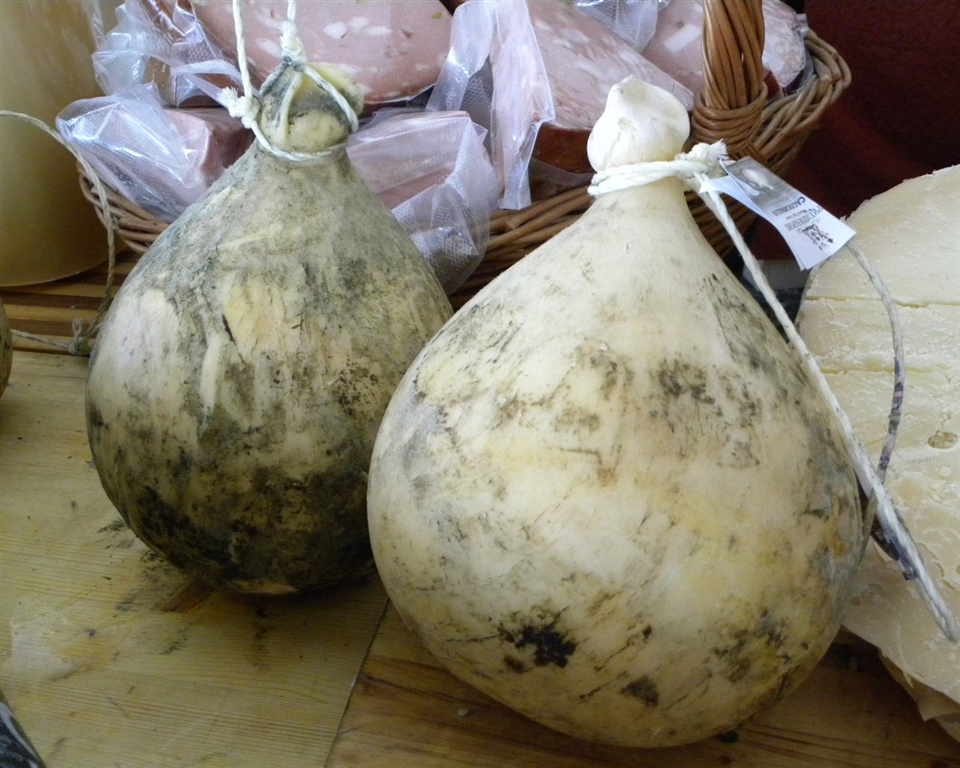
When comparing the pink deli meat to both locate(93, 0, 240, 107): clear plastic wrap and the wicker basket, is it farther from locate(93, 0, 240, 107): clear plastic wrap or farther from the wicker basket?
the wicker basket

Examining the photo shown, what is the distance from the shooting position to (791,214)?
59 centimetres

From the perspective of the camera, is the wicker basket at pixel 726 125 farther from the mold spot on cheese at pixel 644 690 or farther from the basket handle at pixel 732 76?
the mold spot on cheese at pixel 644 690

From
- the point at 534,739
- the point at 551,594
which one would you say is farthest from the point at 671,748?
the point at 551,594

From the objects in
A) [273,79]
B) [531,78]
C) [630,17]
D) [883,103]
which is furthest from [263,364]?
[883,103]

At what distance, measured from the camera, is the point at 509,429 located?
546mm

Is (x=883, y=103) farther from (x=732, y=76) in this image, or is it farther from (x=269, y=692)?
(x=269, y=692)

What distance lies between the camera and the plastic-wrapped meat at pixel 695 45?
1.11 metres

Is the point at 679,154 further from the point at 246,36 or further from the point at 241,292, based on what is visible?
the point at 246,36

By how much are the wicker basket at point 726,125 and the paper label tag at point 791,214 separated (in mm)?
203

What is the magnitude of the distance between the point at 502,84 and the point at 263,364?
19.1 inches

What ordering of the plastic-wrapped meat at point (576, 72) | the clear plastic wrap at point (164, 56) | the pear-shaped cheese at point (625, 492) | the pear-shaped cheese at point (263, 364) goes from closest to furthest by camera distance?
the pear-shaped cheese at point (625, 492), the pear-shaped cheese at point (263, 364), the plastic-wrapped meat at point (576, 72), the clear plastic wrap at point (164, 56)

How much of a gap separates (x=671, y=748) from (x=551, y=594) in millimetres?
236

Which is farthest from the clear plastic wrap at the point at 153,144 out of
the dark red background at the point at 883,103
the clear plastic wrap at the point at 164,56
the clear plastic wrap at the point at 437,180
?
the dark red background at the point at 883,103

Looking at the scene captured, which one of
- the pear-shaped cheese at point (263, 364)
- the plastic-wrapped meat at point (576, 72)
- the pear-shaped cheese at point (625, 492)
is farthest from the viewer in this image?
the plastic-wrapped meat at point (576, 72)
